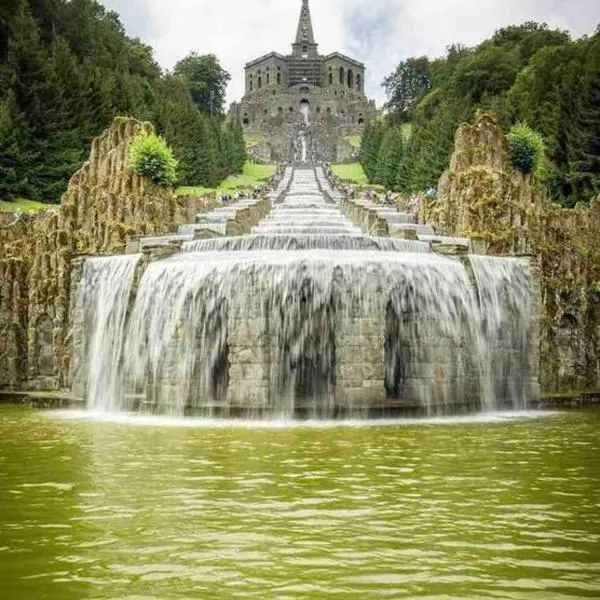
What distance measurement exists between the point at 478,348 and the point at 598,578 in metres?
16.4

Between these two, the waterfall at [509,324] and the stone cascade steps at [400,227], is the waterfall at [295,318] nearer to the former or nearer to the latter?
the waterfall at [509,324]

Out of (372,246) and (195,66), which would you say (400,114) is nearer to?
(195,66)

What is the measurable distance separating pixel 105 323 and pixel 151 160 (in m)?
13.0

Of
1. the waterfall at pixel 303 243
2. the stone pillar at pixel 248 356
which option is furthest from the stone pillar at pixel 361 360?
the waterfall at pixel 303 243

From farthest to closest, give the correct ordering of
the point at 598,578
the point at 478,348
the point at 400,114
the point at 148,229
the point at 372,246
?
1. the point at 400,114
2. the point at 148,229
3. the point at 372,246
4. the point at 478,348
5. the point at 598,578

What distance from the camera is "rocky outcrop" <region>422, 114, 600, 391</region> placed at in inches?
1155

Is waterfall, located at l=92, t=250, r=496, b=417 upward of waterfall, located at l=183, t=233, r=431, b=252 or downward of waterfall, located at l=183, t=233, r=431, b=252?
downward

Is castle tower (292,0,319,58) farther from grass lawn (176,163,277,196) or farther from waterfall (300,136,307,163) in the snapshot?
grass lawn (176,163,277,196)

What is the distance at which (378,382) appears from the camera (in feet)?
70.3

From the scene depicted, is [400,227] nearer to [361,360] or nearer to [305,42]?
[361,360]

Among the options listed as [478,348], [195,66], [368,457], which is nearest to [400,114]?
[195,66]

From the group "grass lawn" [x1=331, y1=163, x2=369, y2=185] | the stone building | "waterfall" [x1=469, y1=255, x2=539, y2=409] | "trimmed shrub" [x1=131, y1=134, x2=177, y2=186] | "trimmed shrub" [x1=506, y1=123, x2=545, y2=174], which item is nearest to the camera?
"waterfall" [x1=469, y1=255, x2=539, y2=409]

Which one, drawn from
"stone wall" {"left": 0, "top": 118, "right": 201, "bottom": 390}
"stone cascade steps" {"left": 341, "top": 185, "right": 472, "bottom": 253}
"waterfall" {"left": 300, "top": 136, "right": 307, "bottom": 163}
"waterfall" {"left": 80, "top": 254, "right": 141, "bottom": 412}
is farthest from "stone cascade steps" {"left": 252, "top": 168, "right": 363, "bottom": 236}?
"waterfall" {"left": 300, "top": 136, "right": 307, "bottom": 163}

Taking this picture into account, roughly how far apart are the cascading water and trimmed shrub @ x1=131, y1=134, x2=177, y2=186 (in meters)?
11.8
